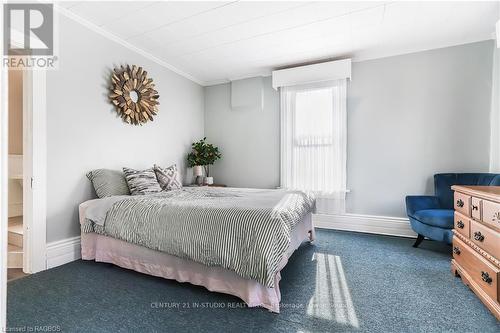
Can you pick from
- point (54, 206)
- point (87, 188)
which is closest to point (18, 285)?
point (54, 206)

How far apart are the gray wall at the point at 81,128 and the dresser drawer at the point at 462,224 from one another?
360 cm

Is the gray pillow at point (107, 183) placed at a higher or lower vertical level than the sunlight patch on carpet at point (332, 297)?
higher

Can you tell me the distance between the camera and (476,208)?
5.92 feet

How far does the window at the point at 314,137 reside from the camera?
3662 millimetres

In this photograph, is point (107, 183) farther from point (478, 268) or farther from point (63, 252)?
point (478, 268)

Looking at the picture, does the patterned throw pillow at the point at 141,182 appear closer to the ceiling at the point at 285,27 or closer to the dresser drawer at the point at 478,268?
the ceiling at the point at 285,27

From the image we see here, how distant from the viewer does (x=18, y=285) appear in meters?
1.99

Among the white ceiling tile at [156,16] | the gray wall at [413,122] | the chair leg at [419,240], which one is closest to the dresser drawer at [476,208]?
the chair leg at [419,240]

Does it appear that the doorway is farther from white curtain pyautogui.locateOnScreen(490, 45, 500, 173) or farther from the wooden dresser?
white curtain pyautogui.locateOnScreen(490, 45, 500, 173)

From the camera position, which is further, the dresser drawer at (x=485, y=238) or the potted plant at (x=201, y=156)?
the potted plant at (x=201, y=156)

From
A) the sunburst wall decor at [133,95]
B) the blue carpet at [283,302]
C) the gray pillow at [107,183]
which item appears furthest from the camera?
the sunburst wall decor at [133,95]

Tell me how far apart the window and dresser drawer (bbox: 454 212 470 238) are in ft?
5.16

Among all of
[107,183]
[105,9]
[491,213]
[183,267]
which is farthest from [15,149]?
[491,213]

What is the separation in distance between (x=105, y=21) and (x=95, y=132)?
1244mm
